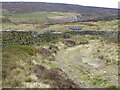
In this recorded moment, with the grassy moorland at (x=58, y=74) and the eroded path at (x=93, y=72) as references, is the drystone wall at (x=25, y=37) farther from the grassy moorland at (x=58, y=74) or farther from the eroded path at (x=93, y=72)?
the eroded path at (x=93, y=72)

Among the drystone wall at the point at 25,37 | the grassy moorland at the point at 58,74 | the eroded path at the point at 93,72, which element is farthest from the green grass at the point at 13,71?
the drystone wall at the point at 25,37

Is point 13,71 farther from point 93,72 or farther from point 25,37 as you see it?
point 25,37

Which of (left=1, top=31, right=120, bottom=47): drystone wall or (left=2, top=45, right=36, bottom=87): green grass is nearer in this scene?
(left=2, top=45, right=36, bottom=87): green grass

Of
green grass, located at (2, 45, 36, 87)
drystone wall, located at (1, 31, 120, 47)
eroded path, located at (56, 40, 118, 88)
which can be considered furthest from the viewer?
drystone wall, located at (1, 31, 120, 47)

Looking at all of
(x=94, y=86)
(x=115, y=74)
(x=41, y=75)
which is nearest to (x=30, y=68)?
(x=41, y=75)

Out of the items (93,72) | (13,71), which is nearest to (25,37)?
(93,72)

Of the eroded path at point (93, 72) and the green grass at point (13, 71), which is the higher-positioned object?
the green grass at point (13, 71)

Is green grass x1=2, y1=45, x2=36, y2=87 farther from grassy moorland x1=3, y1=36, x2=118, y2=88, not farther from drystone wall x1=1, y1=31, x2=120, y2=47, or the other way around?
drystone wall x1=1, y1=31, x2=120, y2=47

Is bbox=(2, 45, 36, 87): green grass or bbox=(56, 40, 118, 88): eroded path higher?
bbox=(2, 45, 36, 87): green grass

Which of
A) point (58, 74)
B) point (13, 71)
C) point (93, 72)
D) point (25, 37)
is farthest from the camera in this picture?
point (25, 37)

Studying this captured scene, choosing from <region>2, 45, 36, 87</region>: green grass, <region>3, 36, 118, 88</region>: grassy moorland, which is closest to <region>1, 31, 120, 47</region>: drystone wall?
<region>3, 36, 118, 88</region>: grassy moorland

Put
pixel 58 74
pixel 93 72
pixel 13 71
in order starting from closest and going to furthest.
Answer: pixel 13 71
pixel 58 74
pixel 93 72
